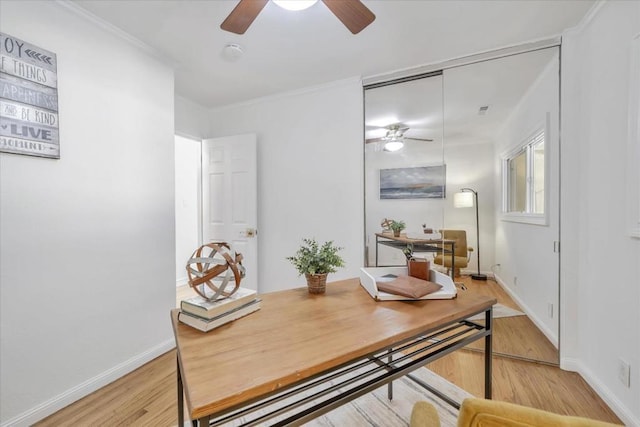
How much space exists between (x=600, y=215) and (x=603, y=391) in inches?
42.3

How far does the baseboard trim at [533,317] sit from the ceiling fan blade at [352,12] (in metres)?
2.68

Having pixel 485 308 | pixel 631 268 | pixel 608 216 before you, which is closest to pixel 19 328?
pixel 485 308

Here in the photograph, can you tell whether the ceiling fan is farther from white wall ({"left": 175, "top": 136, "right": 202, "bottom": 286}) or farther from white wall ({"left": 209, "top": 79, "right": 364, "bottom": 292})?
white wall ({"left": 175, "top": 136, "right": 202, "bottom": 286})

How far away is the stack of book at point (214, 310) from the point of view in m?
1.04

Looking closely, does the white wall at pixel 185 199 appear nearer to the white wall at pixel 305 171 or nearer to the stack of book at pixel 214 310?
the white wall at pixel 305 171

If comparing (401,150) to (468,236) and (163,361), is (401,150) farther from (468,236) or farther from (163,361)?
(163,361)

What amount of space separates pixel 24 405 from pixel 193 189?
3.72 m

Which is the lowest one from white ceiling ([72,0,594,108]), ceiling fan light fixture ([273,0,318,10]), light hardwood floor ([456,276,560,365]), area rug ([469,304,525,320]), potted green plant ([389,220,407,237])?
light hardwood floor ([456,276,560,365])

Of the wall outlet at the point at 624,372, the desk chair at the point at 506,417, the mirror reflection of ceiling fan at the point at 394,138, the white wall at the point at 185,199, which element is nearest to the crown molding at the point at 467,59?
the mirror reflection of ceiling fan at the point at 394,138

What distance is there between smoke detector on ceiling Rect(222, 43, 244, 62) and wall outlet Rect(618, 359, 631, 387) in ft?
10.6

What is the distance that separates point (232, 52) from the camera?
7.83ft

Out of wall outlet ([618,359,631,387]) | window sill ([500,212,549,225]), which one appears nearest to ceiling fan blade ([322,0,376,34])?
window sill ([500,212,549,225])

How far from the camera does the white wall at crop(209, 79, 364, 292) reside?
2924 millimetres

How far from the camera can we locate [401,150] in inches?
108
